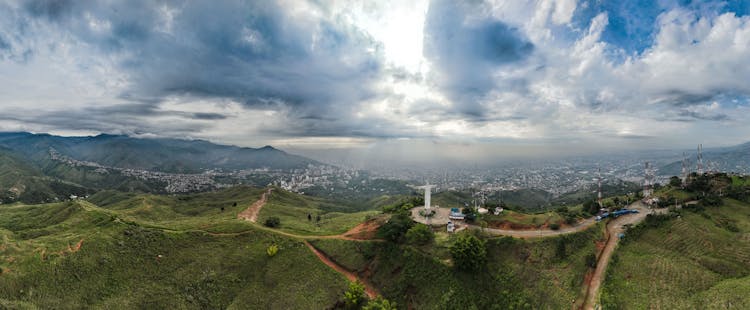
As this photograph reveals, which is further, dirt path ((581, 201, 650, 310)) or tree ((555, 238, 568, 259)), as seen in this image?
tree ((555, 238, 568, 259))

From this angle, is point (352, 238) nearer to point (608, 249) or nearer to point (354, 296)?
point (354, 296)

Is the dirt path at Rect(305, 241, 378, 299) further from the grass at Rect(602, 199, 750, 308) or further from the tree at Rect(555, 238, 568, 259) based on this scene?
the grass at Rect(602, 199, 750, 308)

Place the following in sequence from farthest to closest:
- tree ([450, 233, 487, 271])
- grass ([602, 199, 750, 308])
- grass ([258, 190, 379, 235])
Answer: grass ([258, 190, 379, 235]) → tree ([450, 233, 487, 271]) → grass ([602, 199, 750, 308])

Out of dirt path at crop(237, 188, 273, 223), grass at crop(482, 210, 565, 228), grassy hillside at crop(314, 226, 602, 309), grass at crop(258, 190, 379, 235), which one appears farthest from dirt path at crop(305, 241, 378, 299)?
dirt path at crop(237, 188, 273, 223)

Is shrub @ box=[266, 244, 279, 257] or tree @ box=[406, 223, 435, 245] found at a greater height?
tree @ box=[406, 223, 435, 245]

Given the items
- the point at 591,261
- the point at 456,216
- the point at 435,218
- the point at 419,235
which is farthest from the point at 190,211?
the point at 591,261

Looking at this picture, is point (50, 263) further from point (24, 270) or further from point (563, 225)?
point (563, 225)

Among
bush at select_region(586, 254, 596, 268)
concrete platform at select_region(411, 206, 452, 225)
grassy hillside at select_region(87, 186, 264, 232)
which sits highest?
Answer: concrete platform at select_region(411, 206, 452, 225)
